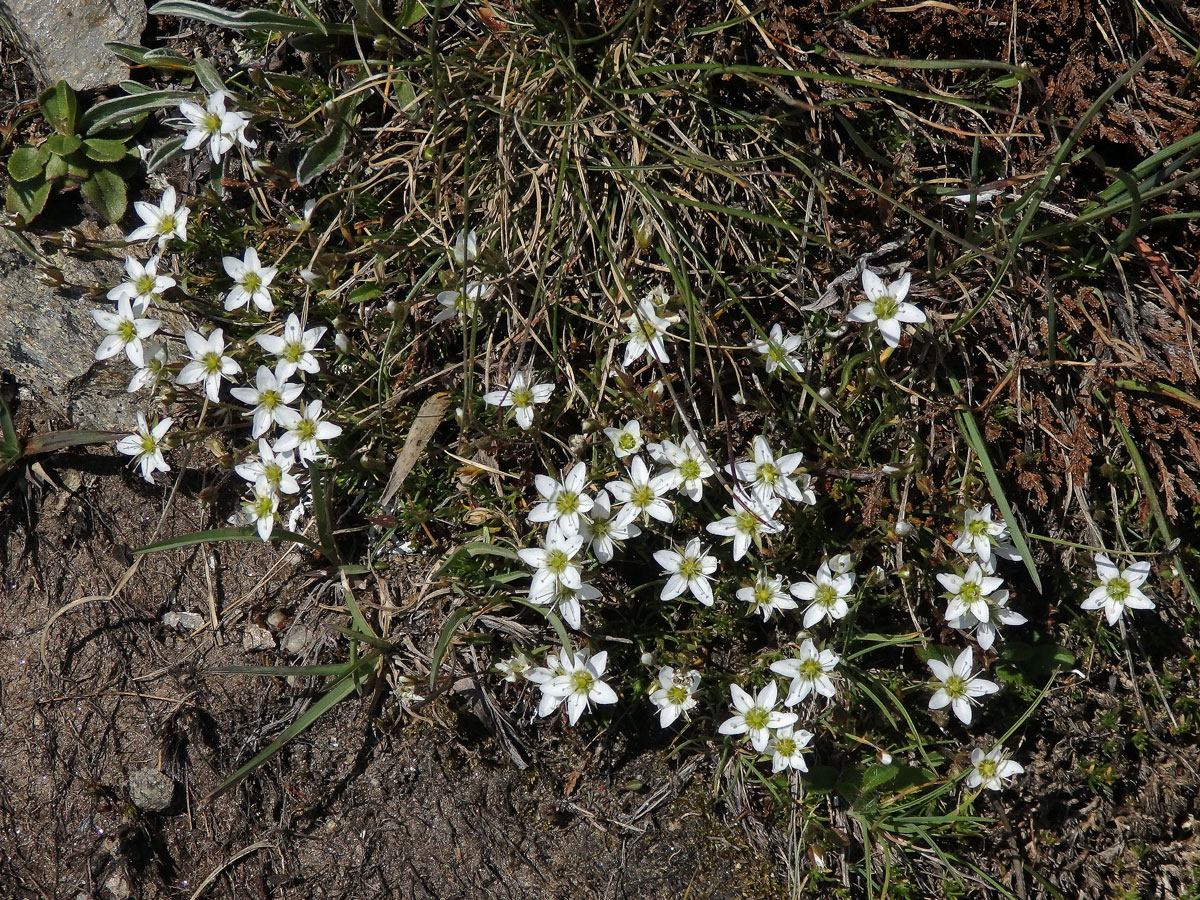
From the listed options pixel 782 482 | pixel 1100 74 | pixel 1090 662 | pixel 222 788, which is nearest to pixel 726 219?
pixel 782 482

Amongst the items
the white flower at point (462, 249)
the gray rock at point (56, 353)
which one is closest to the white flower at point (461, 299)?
the white flower at point (462, 249)

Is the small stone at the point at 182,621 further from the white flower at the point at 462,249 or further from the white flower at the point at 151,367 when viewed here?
the white flower at the point at 462,249

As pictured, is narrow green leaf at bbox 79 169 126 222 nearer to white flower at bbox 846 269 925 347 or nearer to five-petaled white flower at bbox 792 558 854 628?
white flower at bbox 846 269 925 347

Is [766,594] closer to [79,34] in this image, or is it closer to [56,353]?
[56,353]

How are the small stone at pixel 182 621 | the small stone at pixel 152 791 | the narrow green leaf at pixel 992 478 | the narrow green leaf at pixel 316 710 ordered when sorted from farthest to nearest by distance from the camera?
the small stone at pixel 182 621 < the small stone at pixel 152 791 < the narrow green leaf at pixel 316 710 < the narrow green leaf at pixel 992 478

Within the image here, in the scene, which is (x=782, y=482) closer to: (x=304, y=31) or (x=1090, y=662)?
(x=1090, y=662)
